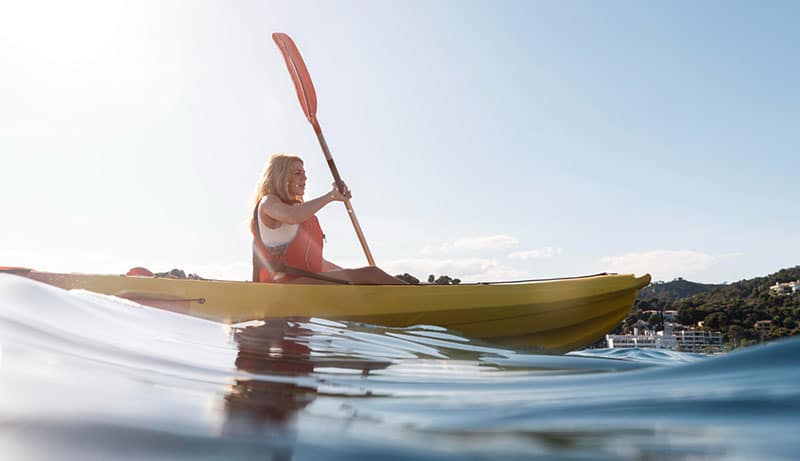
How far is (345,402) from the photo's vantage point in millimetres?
963

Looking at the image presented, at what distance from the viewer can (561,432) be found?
0.76 m

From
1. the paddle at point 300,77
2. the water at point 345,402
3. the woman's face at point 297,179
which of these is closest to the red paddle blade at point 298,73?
the paddle at point 300,77

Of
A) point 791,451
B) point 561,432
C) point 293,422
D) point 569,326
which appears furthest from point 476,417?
point 569,326

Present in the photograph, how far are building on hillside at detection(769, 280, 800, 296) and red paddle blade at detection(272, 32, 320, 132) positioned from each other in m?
64.3

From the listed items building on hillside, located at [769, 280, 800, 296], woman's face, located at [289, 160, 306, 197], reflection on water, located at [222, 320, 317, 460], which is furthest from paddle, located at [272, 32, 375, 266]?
building on hillside, located at [769, 280, 800, 296]

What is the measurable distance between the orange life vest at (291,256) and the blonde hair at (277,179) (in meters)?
0.15

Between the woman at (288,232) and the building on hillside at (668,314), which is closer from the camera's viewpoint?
the woman at (288,232)

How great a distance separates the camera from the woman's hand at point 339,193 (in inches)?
164

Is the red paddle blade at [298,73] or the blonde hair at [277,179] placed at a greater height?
the red paddle blade at [298,73]

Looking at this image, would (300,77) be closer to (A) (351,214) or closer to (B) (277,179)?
(A) (351,214)

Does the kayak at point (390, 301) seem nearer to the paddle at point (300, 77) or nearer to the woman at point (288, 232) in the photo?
the woman at point (288, 232)

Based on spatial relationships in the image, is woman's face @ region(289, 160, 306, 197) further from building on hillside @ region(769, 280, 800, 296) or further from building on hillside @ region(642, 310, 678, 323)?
building on hillside @ region(769, 280, 800, 296)

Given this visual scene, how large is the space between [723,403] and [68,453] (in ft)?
3.36

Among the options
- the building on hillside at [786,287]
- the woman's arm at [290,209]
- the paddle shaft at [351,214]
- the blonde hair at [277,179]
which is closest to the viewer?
the woman's arm at [290,209]
